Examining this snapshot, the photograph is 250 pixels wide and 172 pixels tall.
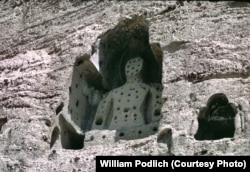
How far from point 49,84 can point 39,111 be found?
344 mm

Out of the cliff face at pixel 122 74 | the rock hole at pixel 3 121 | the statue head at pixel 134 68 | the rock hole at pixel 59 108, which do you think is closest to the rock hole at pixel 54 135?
the cliff face at pixel 122 74

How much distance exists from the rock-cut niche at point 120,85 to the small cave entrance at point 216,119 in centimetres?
54

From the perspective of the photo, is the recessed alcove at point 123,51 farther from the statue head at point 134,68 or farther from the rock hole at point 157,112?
the rock hole at point 157,112

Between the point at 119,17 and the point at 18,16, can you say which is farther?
the point at 18,16

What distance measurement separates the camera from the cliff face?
21.2 ft

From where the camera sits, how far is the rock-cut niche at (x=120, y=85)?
709 centimetres

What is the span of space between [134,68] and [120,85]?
A: 260 mm

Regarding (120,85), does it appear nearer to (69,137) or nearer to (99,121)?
(99,121)

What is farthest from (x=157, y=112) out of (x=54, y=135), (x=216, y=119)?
(x=54, y=135)

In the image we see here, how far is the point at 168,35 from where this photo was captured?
7.25 meters

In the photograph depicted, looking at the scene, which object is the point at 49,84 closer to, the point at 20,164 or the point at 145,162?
the point at 20,164

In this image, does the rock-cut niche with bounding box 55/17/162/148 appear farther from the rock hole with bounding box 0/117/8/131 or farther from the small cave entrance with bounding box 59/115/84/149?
the rock hole with bounding box 0/117/8/131

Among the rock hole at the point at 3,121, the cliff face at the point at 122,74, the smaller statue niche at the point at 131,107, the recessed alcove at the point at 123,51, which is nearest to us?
the cliff face at the point at 122,74

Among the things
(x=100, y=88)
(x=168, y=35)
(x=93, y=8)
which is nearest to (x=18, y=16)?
(x=93, y=8)
